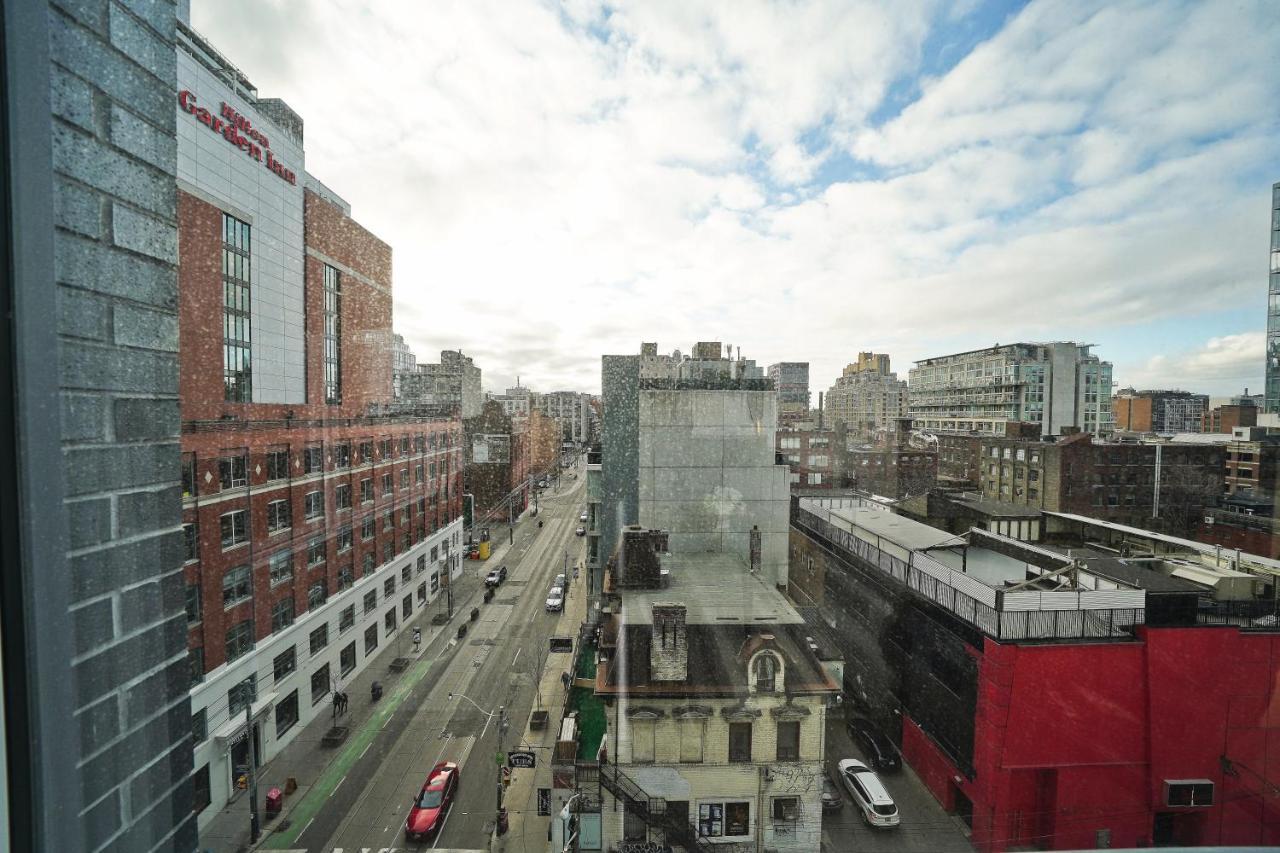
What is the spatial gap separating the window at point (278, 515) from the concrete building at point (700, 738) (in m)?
2.42

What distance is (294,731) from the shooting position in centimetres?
259

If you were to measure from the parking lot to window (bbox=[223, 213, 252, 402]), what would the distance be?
11.0 feet

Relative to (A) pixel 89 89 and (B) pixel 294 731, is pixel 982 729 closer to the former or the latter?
(B) pixel 294 731

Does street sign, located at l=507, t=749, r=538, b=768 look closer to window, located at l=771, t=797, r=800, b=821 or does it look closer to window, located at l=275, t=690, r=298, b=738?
window, located at l=771, t=797, r=800, b=821

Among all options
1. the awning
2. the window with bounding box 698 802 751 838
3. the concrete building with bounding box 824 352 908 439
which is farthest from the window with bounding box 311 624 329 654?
the concrete building with bounding box 824 352 908 439

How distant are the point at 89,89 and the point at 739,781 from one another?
12.9 feet

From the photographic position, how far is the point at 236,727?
182 cm

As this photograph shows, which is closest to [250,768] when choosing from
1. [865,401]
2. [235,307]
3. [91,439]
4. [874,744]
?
[235,307]

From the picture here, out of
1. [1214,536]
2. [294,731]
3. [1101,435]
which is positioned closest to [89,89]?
[294,731]

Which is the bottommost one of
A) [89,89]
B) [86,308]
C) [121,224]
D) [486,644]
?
[486,644]

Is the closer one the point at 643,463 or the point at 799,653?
the point at 799,653

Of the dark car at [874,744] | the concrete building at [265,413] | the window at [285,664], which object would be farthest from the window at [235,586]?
the dark car at [874,744]

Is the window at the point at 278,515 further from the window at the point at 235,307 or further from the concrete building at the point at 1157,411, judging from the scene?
the concrete building at the point at 1157,411

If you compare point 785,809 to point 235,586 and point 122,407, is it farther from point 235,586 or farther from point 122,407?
point 122,407
